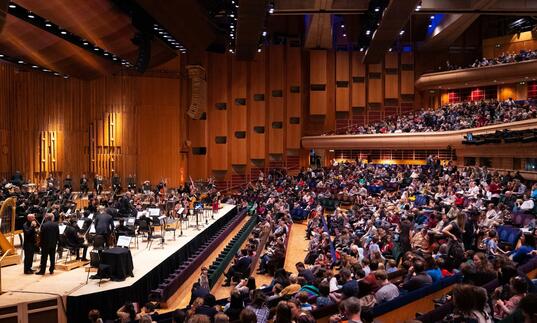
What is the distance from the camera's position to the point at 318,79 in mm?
23109

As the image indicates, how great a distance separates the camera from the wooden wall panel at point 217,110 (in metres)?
22.2

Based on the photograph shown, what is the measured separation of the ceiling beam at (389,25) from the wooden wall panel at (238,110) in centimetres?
584

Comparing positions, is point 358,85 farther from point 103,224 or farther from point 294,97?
point 103,224

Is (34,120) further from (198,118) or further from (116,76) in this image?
(198,118)

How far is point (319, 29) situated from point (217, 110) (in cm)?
595

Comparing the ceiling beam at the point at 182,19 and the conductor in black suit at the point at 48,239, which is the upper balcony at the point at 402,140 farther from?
the conductor in black suit at the point at 48,239

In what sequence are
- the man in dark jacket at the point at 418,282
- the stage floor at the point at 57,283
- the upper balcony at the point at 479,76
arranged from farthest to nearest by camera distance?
the upper balcony at the point at 479,76 < the stage floor at the point at 57,283 < the man in dark jacket at the point at 418,282

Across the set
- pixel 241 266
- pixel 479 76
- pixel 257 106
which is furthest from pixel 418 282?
pixel 257 106

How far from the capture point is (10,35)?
1257cm

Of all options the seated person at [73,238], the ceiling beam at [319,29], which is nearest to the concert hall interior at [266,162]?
the seated person at [73,238]

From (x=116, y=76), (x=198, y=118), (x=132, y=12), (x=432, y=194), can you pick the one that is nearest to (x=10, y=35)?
(x=132, y=12)

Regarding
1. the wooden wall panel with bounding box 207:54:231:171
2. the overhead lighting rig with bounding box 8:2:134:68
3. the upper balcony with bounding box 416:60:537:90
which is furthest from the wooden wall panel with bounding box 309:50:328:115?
the overhead lighting rig with bounding box 8:2:134:68

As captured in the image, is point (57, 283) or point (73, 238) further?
point (73, 238)

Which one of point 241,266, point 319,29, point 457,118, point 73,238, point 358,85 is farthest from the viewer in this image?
point 358,85
